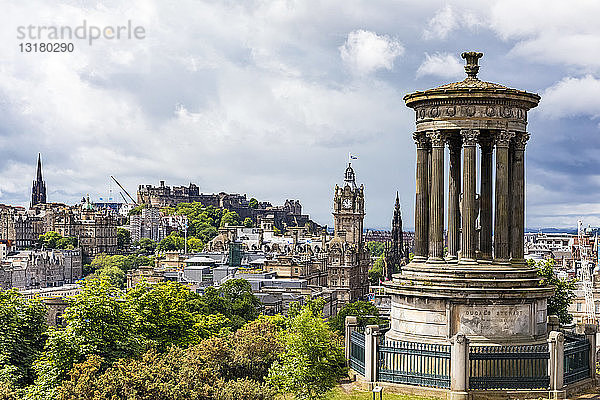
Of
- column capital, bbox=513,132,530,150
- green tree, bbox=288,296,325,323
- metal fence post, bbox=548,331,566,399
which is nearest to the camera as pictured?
metal fence post, bbox=548,331,566,399

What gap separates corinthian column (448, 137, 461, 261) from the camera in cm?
4253

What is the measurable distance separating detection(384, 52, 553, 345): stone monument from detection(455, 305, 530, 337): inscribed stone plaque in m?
0.04

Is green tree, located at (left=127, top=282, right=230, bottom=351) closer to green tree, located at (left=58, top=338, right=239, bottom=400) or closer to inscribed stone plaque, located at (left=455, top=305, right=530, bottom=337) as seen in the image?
green tree, located at (left=58, top=338, right=239, bottom=400)

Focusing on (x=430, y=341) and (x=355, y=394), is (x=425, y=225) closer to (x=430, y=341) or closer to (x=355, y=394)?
(x=430, y=341)

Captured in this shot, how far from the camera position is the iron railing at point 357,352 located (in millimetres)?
40312

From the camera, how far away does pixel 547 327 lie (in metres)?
42.4

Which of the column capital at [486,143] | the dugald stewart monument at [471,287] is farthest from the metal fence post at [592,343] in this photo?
the column capital at [486,143]

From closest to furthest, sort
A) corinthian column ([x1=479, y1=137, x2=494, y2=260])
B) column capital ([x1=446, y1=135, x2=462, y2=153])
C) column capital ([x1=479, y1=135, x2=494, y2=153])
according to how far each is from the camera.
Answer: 1. corinthian column ([x1=479, y1=137, x2=494, y2=260])
2. column capital ([x1=479, y1=135, x2=494, y2=153])
3. column capital ([x1=446, y1=135, x2=462, y2=153])

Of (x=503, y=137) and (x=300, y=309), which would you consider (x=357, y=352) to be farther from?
(x=300, y=309)

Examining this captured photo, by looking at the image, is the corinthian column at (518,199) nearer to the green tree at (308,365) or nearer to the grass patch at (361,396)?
the grass patch at (361,396)

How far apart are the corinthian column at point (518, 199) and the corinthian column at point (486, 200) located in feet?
3.52

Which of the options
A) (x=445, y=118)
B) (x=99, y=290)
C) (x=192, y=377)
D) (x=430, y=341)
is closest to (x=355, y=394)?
(x=430, y=341)

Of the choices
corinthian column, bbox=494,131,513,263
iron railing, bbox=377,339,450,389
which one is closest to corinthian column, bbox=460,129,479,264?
corinthian column, bbox=494,131,513,263

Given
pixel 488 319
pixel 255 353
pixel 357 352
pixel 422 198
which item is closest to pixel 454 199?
pixel 422 198
